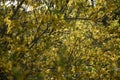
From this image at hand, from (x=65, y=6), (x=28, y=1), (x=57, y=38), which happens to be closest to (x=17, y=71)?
(x=28, y=1)

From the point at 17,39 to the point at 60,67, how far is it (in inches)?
41.6

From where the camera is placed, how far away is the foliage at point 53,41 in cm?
393

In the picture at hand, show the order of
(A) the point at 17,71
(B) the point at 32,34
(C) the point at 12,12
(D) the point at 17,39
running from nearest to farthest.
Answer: (A) the point at 17,71, (D) the point at 17,39, (C) the point at 12,12, (B) the point at 32,34

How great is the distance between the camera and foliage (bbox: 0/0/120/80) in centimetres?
393

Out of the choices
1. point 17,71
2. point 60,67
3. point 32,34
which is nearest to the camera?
Result: point 17,71

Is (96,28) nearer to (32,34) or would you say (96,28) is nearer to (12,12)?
(32,34)

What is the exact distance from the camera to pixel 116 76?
462 cm

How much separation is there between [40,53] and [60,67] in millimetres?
1456

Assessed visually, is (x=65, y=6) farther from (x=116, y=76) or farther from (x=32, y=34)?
(x=116, y=76)

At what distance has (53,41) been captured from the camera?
519cm

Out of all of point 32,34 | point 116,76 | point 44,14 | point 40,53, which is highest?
point 44,14

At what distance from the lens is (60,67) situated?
10.5ft

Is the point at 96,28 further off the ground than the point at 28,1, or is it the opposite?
the point at 28,1

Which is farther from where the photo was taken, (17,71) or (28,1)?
(28,1)
